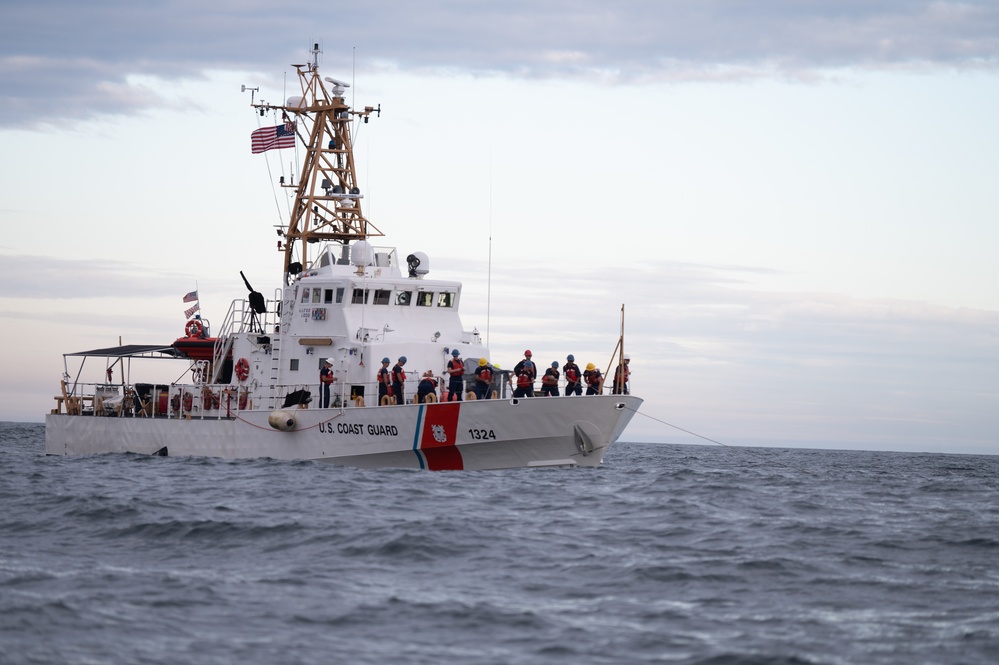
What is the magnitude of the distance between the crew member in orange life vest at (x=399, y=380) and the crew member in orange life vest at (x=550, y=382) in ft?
10.6

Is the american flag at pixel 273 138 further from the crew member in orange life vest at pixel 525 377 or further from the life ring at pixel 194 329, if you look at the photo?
the crew member in orange life vest at pixel 525 377

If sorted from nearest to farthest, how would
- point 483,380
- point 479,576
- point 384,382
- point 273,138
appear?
1. point 479,576
2. point 483,380
3. point 384,382
4. point 273,138

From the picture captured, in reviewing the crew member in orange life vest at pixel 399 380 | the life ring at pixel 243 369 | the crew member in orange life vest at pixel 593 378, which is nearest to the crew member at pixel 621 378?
the crew member in orange life vest at pixel 593 378

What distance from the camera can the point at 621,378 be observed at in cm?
2680

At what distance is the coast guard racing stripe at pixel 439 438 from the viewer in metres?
25.9

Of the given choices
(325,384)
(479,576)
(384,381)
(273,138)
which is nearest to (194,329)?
(273,138)

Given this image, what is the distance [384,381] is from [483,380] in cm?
237

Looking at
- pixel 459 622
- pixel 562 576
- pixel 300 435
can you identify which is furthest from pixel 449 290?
pixel 459 622

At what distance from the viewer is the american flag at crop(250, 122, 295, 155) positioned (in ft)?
115

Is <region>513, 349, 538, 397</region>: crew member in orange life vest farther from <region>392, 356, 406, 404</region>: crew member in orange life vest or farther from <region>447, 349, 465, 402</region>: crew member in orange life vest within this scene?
<region>392, 356, 406, 404</region>: crew member in orange life vest

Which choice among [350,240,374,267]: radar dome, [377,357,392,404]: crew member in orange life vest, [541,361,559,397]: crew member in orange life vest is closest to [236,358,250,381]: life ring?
[350,240,374,267]: radar dome

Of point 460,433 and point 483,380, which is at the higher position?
point 483,380

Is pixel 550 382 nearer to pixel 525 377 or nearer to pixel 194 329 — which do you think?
pixel 525 377

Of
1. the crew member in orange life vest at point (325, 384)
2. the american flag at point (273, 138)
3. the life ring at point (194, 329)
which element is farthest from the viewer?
the life ring at point (194, 329)
